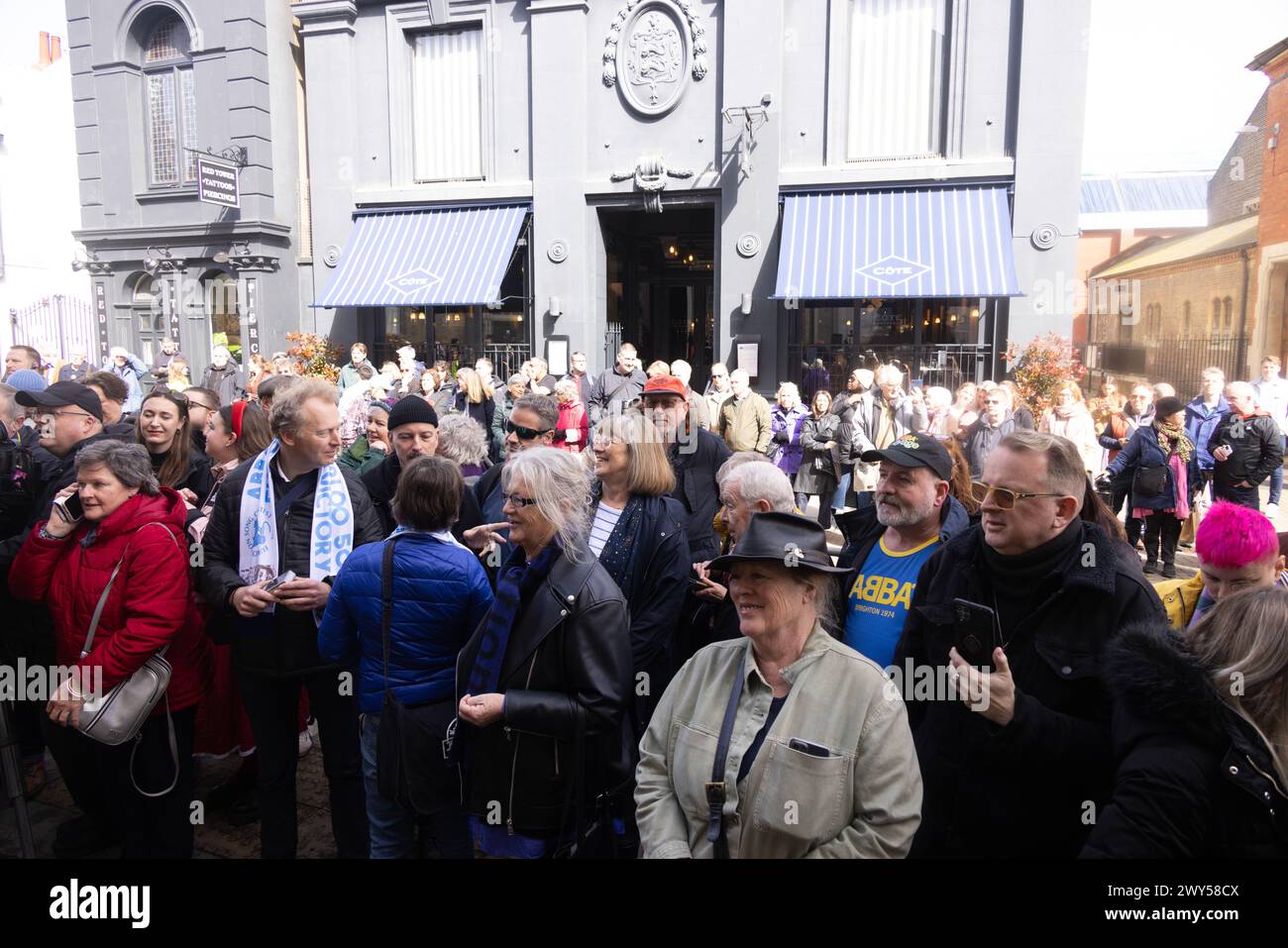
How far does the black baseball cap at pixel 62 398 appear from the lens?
4555 mm

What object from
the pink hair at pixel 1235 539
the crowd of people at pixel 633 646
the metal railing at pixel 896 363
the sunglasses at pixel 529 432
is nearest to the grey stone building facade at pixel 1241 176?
the metal railing at pixel 896 363

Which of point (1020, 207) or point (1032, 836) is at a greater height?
point (1020, 207)

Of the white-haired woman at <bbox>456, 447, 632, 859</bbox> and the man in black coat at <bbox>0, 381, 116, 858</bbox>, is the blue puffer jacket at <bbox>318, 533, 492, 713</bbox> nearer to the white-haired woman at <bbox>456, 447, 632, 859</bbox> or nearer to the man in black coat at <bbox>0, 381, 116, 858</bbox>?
the white-haired woman at <bbox>456, 447, 632, 859</bbox>

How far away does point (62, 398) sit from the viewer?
4609 mm

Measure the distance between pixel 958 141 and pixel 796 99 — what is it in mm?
2761

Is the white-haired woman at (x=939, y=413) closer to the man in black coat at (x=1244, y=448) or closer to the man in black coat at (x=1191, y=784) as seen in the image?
the man in black coat at (x=1244, y=448)

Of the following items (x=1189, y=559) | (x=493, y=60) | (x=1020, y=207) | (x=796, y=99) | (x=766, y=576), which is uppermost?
(x=493, y=60)

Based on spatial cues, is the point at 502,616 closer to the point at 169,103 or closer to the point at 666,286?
the point at 666,286

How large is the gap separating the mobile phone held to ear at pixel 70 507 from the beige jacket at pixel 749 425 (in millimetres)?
6771

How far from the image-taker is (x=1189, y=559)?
28.8 ft

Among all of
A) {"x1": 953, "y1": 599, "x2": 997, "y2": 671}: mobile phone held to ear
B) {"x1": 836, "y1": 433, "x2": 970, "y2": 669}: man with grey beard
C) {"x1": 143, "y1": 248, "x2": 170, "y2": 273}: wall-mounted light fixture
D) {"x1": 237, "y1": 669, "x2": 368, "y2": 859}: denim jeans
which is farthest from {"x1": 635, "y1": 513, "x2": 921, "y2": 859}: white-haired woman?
{"x1": 143, "y1": 248, "x2": 170, "y2": 273}: wall-mounted light fixture
